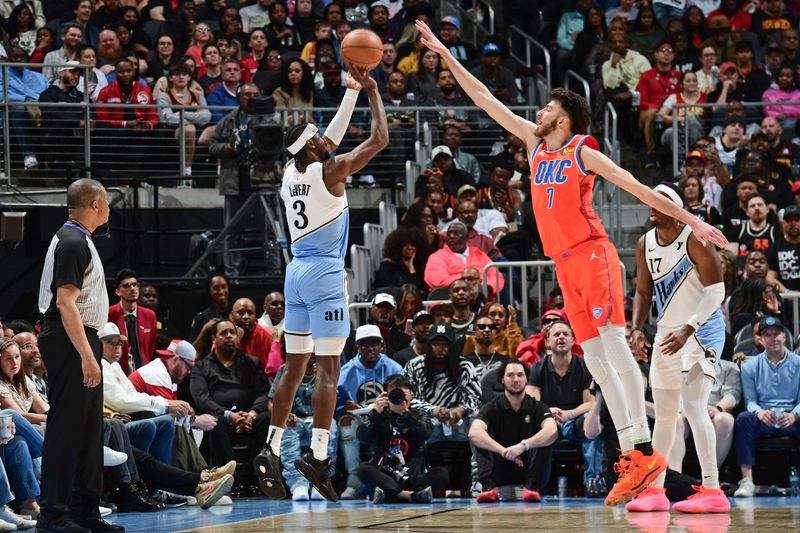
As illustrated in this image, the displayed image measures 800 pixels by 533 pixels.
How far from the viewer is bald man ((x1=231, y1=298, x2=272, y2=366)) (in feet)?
42.5

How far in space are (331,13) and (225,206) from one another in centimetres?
512

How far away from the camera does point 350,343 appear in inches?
511

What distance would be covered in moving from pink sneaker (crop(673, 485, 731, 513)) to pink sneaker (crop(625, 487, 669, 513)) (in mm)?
126

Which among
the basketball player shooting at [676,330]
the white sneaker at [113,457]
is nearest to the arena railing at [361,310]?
the white sneaker at [113,457]

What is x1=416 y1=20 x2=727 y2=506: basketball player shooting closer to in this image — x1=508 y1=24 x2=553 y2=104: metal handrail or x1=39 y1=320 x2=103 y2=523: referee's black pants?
x1=39 y1=320 x2=103 y2=523: referee's black pants

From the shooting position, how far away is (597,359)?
27.1 ft

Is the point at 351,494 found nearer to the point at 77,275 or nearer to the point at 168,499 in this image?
the point at 168,499

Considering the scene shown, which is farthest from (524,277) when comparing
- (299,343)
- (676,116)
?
(299,343)

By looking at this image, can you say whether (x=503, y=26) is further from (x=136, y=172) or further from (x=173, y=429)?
(x=173, y=429)

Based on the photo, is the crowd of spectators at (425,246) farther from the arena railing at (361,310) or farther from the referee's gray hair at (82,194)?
the referee's gray hair at (82,194)

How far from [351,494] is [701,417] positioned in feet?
12.7

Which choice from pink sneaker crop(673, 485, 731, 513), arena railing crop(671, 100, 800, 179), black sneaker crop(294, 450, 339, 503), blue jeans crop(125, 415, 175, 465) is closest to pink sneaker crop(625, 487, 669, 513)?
pink sneaker crop(673, 485, 731, 513)

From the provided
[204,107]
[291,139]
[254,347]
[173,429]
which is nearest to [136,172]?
[204,107]

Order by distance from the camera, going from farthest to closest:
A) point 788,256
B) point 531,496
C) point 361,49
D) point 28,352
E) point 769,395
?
point 788,256, point 769,395, point 531,496, point 28,352, point 361,49
